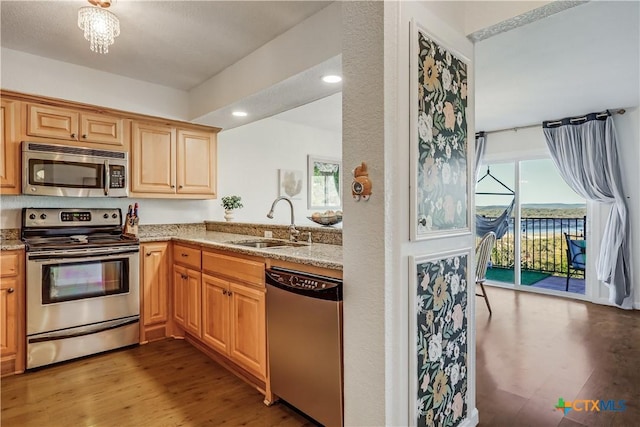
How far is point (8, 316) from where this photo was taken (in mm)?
2488

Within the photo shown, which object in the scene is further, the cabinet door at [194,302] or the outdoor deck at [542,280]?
the outdoor deck at [542,280]

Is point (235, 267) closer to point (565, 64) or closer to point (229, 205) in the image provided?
point (229, 205)

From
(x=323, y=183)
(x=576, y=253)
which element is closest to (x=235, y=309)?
(x=323, y=183)

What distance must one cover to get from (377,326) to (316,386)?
0.61 metres

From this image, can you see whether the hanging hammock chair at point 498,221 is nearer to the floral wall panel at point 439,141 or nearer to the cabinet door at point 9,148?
the floral wall panel at point 439,141

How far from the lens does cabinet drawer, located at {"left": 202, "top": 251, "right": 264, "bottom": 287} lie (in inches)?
85.3

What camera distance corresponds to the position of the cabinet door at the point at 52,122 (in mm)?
2797

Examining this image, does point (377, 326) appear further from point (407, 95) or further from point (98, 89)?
point (98, 89)

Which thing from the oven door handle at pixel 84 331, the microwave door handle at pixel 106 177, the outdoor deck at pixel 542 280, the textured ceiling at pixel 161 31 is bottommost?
the outdoor deck at pixel 542 280

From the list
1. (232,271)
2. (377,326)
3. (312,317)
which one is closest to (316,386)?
(312,317)

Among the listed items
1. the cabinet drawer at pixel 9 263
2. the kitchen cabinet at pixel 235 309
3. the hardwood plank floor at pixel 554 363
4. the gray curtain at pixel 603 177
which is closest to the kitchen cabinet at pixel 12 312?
the cabinet drawer at pixel 9 263

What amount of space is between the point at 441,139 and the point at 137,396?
2337 mm

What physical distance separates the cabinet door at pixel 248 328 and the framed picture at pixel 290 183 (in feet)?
8.61

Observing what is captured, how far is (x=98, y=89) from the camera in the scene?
3.17 metres
